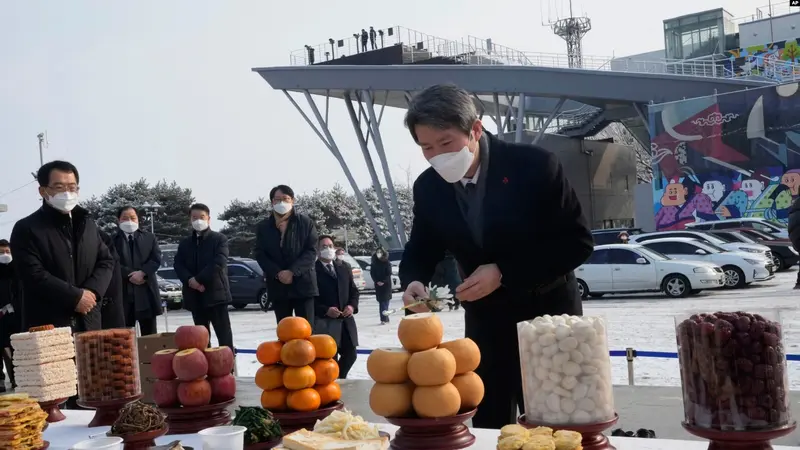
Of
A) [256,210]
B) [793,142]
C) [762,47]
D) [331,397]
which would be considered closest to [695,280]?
[793,142]

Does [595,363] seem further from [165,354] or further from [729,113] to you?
[729,113]

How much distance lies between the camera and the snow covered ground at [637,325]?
8565 millimetres

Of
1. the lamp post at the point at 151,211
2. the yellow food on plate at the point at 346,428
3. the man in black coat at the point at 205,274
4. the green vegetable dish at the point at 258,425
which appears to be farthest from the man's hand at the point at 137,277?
the lamp post at the point at 151,211

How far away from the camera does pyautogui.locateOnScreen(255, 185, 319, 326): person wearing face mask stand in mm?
8016

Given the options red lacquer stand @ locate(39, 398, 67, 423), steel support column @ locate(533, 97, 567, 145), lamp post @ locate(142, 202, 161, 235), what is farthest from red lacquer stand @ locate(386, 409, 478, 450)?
lamp post @ locate(142, 202, 161, 235)

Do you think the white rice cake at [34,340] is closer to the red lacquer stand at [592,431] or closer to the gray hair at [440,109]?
the gray hair at [440,109]

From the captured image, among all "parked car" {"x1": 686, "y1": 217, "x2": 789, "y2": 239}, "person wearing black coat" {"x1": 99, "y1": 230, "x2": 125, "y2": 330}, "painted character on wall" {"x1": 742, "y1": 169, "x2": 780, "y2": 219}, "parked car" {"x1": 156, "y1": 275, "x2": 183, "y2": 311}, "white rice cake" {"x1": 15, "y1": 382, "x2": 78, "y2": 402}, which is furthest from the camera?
"painted character on wall" {"x1": 742, "y1": 169, "x2": 780, "y2": 219}

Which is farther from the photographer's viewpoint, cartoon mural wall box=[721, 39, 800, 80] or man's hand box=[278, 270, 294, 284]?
cartoon mural wall box=[721, 39, 800, 80]

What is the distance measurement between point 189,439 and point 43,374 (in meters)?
0.97

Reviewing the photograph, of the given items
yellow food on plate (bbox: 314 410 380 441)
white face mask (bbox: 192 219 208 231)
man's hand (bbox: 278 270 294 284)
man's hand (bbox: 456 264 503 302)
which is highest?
white face mask (bbox: 192 219 208 231)

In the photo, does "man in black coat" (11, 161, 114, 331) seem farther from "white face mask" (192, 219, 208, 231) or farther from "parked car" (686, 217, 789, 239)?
"parked car" (686, 217, 789, 239)

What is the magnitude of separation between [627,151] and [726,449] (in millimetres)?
51310

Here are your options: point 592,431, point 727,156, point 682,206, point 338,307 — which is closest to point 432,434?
point 592,431

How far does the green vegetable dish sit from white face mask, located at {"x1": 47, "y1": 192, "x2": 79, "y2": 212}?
258cm
